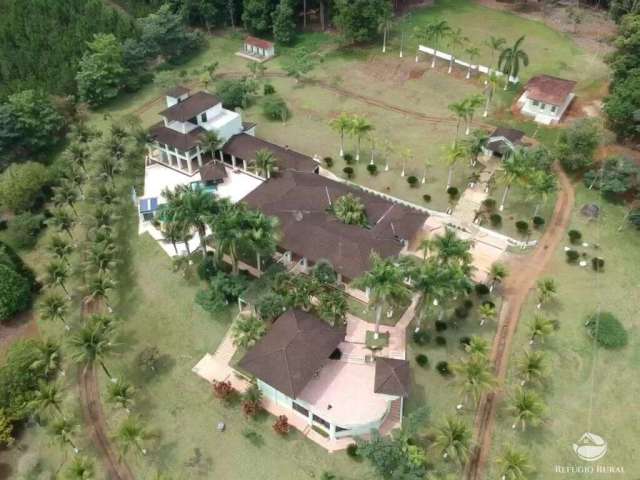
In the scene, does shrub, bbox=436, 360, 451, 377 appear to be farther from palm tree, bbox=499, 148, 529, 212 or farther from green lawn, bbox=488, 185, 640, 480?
palm tree, bbox=499, 148, 529, 212

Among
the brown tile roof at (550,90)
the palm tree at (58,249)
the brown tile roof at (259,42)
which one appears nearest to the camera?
the palm tree at (58,249)

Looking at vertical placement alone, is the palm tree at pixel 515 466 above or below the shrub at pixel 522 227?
below

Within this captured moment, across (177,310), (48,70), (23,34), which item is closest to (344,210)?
(177,310)

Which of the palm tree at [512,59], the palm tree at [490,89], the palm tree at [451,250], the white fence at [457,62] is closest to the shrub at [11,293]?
the palm tree at [451,250]

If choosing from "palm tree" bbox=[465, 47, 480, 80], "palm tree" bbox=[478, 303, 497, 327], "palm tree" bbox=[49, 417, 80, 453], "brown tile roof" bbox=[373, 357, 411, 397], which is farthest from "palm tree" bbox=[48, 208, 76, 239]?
"palm tree" bbox=[465, 47, 480, 80]

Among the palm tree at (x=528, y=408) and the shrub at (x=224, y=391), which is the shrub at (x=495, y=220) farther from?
the shrub at (x=224, y=391)

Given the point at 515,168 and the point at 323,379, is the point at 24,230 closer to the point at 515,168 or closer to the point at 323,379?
the point at 323,379
